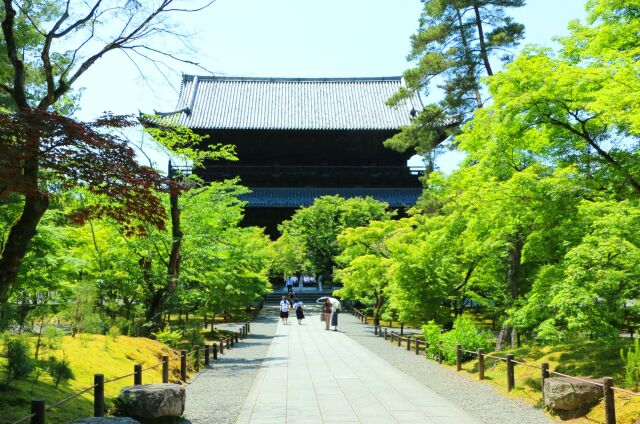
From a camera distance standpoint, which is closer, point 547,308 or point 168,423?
point 168,423

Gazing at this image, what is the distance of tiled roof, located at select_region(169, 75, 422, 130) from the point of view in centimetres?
3862

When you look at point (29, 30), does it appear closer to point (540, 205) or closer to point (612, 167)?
point (540, 205)

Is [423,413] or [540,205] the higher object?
[540,205]

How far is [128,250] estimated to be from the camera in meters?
14.7

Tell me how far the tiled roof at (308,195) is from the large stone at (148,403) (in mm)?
29341

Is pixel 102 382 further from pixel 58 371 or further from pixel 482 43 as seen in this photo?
pixel 482 43

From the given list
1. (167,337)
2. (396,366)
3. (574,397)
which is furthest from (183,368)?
(574,397)

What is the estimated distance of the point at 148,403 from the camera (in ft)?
24.8

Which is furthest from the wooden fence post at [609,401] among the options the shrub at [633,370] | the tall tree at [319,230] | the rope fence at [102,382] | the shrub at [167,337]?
the tall tree at [319,230]

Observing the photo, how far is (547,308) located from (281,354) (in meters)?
8.47

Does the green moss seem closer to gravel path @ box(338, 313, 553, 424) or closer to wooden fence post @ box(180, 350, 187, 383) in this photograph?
wooden fence post @ box(180, 350, 187, 383)

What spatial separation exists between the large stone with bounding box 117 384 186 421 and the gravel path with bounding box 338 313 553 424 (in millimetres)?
4451

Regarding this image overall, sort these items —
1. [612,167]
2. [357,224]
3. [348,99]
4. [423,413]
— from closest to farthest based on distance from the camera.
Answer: [423,413] → [612,167] → [357,224] → [348,99]

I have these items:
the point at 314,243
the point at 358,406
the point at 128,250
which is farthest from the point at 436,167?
the point at 358,406
